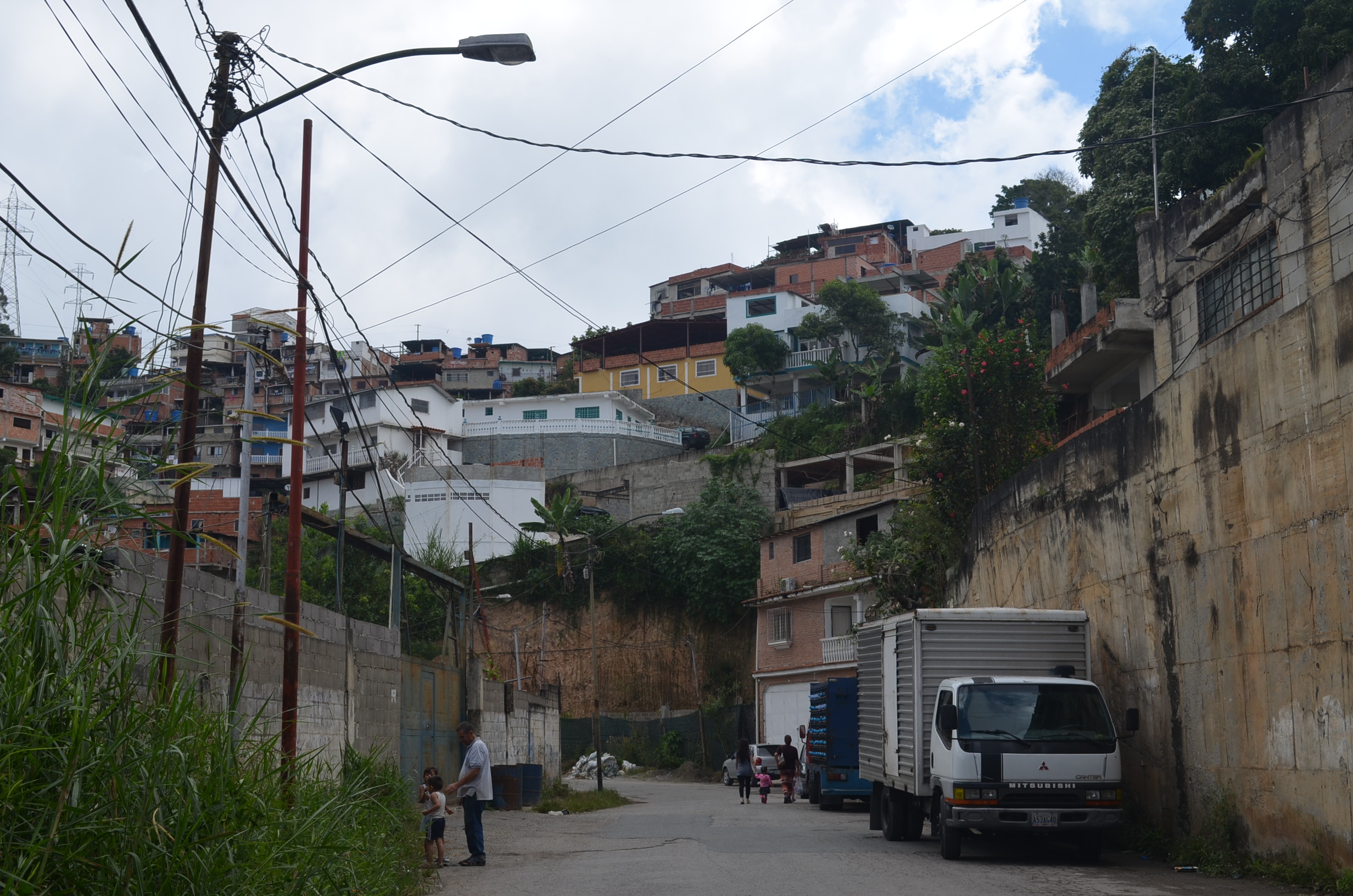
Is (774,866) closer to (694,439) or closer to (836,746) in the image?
(836,746)

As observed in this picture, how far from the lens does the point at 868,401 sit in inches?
2238

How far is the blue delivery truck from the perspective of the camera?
25781mm

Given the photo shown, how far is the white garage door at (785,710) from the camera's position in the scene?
43.6 metres

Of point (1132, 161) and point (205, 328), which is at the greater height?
point (1132, 161)

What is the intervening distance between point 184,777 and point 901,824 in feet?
40.6

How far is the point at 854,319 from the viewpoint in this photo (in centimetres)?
6194

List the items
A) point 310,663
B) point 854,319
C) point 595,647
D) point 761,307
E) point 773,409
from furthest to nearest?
point 761,307 < point 773,409 < point 854,319 < point 595,647 < point 310,663

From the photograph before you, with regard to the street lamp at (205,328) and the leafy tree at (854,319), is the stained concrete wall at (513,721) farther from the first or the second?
the leafy tree at (854,319)

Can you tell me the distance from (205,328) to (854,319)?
55.2 meters

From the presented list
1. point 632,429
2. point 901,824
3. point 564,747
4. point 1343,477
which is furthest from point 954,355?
point 632,429

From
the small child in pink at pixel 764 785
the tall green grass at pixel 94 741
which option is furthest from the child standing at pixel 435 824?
the small child in pink at pixel 764 785

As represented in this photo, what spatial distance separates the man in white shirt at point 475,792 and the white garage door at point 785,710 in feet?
96.4

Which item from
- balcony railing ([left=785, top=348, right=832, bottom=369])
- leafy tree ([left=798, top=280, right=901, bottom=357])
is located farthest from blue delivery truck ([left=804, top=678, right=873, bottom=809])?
balcony railing ([left=785, top=348, right=832, bottom=369])

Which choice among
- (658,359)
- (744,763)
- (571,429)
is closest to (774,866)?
(744,763)
